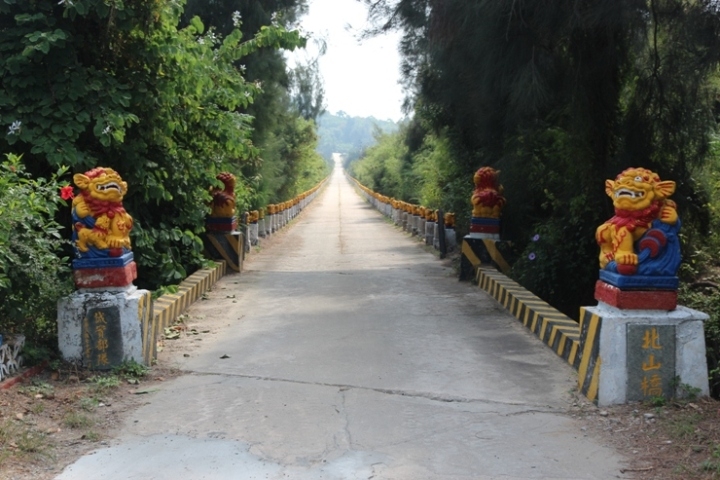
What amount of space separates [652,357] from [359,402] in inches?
87.7

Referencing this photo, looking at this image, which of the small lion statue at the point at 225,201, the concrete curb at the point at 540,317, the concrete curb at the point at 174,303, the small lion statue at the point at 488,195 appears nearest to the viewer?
the concrete curb at the point at 174,303

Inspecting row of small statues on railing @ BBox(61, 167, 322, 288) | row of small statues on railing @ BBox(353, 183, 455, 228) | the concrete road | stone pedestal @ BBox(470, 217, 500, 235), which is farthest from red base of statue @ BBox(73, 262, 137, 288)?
row of small statues on railing @ BBox(353, 183, 455, 228)

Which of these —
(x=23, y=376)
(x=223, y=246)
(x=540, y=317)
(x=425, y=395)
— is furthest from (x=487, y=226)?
(x=23, y=376)

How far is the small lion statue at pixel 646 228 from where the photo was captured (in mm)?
5668

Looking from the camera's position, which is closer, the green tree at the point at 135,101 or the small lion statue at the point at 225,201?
the green tree at the point at 135,101

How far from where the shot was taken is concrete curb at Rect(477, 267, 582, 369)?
7039 mm

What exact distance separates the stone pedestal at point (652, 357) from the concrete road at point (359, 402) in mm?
468

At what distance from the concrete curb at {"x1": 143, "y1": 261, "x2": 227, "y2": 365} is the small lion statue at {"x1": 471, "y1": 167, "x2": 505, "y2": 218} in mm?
4362

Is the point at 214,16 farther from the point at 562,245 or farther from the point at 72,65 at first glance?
the point at 562,245

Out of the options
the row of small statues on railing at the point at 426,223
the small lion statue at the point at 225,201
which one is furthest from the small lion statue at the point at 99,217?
the row of small statues on railing at the point at 426,223

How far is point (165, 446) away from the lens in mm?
4898

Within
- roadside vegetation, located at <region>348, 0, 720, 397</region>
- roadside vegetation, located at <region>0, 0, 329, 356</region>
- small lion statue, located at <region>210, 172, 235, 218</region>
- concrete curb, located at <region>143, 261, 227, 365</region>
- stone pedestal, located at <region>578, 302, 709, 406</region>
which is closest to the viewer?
stone pedestal, located at <region>578, 302, 709, 406</region>

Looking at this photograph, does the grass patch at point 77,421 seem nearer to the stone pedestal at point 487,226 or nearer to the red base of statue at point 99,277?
the red base of statue at point 99,277

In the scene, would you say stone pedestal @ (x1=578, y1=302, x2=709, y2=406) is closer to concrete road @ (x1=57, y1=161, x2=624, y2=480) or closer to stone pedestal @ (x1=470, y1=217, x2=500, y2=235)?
concrete road @ (x1=57, y1=161, x2=624, y2=480)
